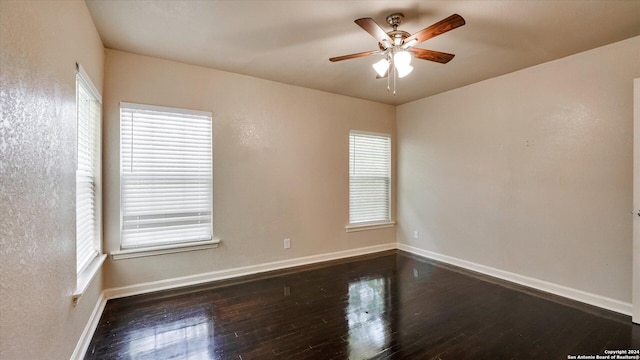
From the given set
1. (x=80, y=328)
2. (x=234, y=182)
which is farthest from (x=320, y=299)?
(x=80, y=328)

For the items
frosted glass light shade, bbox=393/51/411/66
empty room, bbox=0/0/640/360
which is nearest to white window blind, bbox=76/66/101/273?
empty room, bbox=0/0/640/360

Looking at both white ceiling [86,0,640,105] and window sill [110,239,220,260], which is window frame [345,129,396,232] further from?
window sill [110,239,220,260]

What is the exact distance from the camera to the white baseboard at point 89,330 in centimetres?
190

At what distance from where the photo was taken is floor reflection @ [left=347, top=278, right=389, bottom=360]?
2088mm

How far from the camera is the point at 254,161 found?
11.9ft

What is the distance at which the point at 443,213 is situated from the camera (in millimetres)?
4199

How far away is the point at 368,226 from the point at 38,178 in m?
3.95

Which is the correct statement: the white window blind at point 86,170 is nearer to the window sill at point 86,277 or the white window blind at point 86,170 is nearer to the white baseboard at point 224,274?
the window sill at point 86,277

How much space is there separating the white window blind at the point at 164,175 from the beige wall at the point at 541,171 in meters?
3.22

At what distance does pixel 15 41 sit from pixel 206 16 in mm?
1370

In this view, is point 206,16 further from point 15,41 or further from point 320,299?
point 320,299

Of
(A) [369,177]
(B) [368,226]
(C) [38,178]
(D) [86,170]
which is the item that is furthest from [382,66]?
(B) [368,226]

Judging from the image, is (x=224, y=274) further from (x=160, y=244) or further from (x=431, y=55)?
(x=431, y=55)

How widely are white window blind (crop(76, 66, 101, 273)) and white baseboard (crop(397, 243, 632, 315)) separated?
164 inches
